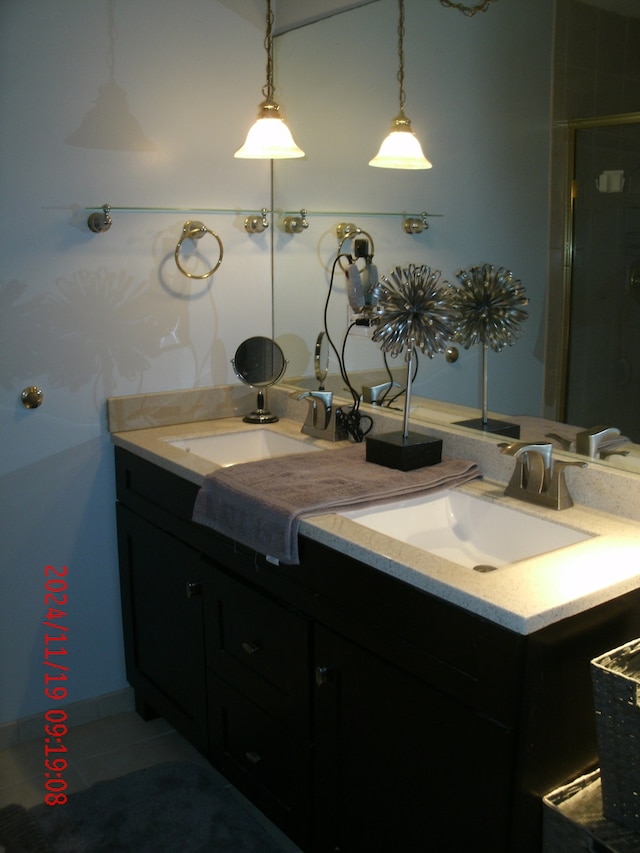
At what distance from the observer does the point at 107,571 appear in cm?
250

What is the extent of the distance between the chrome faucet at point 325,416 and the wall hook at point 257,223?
593 millimetres

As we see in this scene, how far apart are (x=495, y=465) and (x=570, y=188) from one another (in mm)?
622

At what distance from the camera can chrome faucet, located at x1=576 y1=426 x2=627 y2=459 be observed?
1.73 metres

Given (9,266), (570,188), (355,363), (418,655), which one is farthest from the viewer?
(355,363)

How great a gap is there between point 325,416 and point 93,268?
753mm

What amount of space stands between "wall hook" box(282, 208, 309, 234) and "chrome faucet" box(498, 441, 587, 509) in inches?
43.7

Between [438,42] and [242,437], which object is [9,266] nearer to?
[242,437]

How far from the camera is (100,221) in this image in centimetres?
228

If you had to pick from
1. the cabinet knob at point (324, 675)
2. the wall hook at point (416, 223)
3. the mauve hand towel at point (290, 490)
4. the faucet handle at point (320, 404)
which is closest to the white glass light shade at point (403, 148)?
the wall hook at point (416, 223)

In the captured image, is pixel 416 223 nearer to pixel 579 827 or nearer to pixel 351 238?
pixel 351 238

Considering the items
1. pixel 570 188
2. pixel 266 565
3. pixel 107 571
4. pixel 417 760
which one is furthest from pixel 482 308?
pixel 107 571

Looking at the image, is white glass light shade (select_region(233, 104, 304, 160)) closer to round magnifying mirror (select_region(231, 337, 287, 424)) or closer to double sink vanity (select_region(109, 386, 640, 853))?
round magnifying mirror (select_region(231, 337, 287, 424))

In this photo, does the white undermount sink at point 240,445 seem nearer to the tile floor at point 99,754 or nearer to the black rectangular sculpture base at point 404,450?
the black rectangular sculpture base at point 404,450

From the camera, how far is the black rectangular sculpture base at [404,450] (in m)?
1.94
